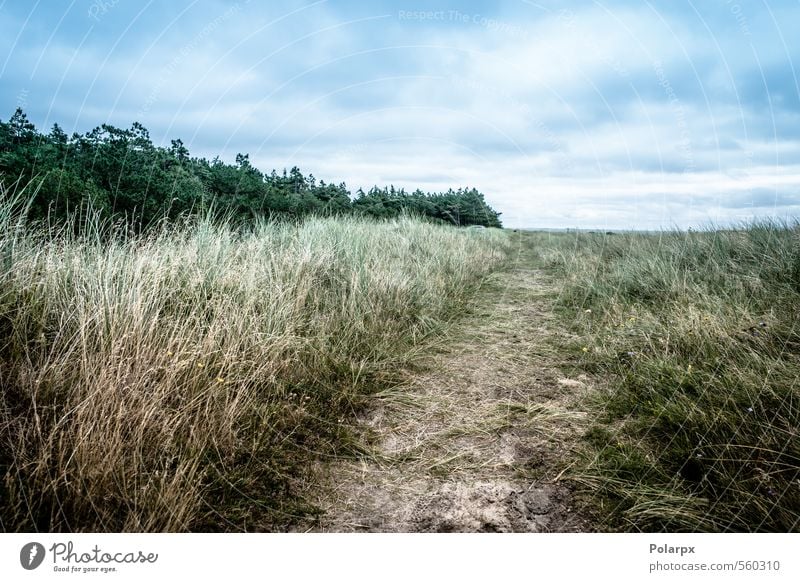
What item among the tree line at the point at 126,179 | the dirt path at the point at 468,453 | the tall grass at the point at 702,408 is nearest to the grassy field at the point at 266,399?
the tall grass at the point at 702,408

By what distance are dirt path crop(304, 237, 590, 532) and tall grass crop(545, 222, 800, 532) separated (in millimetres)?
227

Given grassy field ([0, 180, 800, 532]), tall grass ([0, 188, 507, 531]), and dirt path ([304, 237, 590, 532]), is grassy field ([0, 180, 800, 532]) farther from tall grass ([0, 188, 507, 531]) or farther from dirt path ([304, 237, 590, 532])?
dirt path ([304, 237, 590, 532])

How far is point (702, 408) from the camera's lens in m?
2.33

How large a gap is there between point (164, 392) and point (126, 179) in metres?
5.15

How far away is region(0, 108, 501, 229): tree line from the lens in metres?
4.47

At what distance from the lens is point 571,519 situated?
1.78 meters

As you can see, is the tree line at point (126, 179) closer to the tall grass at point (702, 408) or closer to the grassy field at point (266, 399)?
the grassy field at point (266, 399)

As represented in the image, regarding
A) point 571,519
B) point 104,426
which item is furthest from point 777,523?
point 104,426

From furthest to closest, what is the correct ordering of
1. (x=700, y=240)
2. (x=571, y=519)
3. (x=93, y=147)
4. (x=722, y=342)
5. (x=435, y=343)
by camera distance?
(x=700, y=240), (x=93, y=147), (x=435, y=343), (x=722, y=342), (x=571, y=519)

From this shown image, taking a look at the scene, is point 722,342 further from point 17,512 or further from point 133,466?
point 17,512

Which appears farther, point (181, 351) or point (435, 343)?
point (435, 343)

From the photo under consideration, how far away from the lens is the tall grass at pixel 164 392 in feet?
5.23

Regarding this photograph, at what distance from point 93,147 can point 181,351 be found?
5.89m
